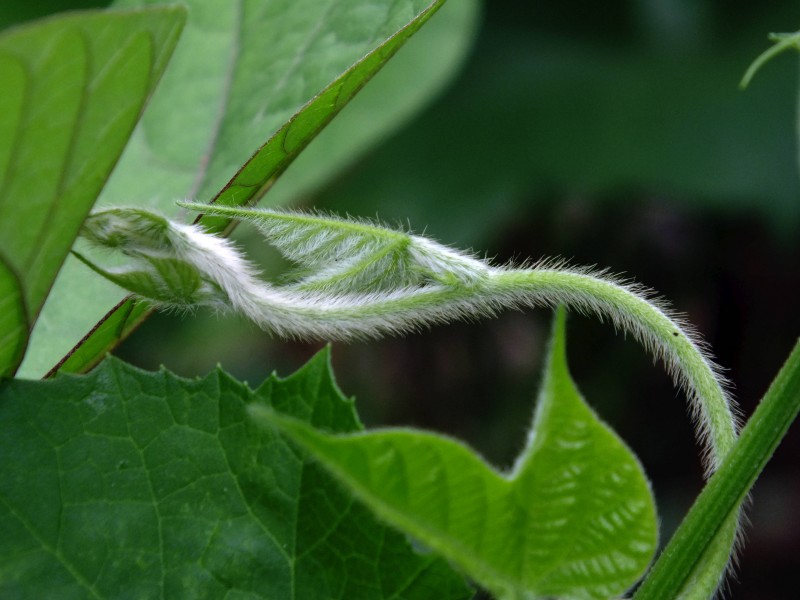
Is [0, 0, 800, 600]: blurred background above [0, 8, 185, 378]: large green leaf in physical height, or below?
below

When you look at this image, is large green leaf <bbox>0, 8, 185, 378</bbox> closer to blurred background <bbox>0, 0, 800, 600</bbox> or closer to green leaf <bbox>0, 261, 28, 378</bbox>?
green leaf <bbox>0, 261, 28, 378</bbox>

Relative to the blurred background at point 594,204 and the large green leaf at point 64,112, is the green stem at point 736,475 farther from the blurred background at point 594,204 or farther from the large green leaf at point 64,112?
the blurred background at point 594,204

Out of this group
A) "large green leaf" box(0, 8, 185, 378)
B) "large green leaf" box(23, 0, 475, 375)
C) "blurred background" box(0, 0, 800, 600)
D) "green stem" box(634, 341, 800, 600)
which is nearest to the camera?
"large green leaf" box(0, 8, 185, 378)

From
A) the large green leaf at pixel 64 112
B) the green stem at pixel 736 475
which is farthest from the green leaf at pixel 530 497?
the large green leaf at pixel 64 112

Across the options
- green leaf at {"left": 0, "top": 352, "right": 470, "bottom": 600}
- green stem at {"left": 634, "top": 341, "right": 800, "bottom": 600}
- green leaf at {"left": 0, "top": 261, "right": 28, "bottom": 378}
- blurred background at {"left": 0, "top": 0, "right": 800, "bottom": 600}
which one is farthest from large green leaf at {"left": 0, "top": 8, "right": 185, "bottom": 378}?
blurred background at {"left": 0, "top": 0, "right": 800, "bottom": 600}

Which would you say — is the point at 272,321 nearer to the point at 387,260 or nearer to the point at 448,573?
the point at 387,260

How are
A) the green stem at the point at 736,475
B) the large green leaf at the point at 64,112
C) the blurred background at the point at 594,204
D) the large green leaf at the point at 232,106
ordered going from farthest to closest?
the blurred background at the point at 594,204
the large green leaf at the point at 232,106
the green stem at the point at 736,475
the large green leaf at the point at 64,112
